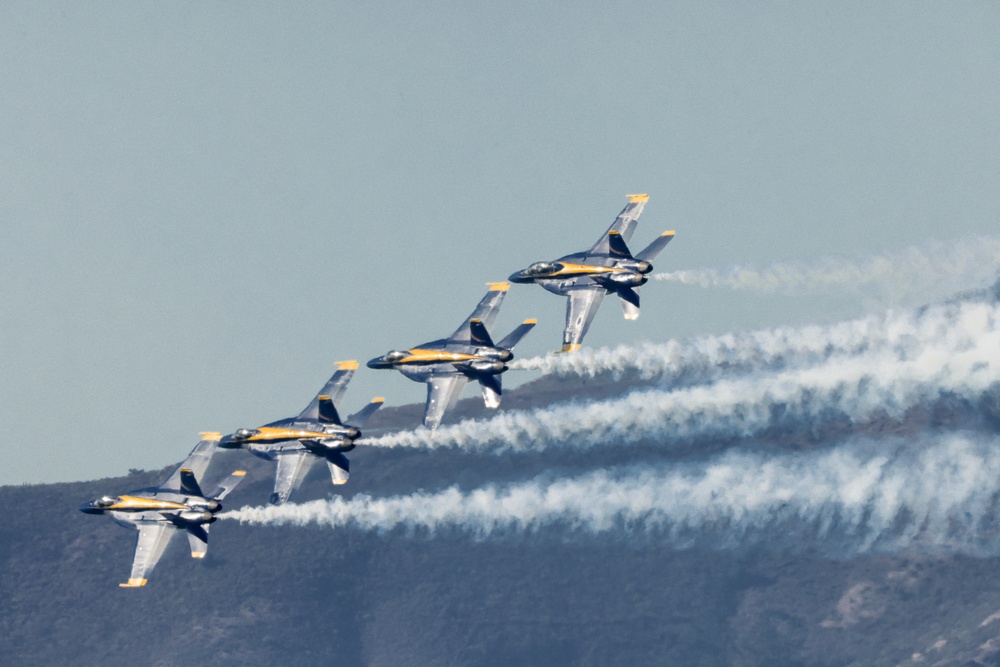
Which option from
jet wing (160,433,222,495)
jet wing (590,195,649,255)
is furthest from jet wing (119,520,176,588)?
jet wing (590,195,649,255)

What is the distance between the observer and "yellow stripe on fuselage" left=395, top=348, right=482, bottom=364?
131250 mm

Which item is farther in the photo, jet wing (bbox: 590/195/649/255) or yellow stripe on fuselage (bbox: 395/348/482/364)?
jet wing (bbox: 590/195/649/255)

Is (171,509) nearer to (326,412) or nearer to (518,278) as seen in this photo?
(326,412)

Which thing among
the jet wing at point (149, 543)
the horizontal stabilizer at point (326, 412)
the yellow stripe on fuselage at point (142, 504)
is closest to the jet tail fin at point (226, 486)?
the yellow stripe on fuselage at point (142, 504)

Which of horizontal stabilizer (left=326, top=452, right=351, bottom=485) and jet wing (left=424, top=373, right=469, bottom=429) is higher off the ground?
jet wing (left=424, top=373, right=469, bottom=429)

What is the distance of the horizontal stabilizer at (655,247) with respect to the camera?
134m

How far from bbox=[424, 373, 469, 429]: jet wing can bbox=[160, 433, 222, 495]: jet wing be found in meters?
18.3

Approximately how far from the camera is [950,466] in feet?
531

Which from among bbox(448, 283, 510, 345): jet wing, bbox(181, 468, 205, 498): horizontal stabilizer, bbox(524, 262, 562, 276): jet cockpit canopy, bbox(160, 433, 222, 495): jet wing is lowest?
bbox(181, 468, 205, 498): horizontal stabilizer

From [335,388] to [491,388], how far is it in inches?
561

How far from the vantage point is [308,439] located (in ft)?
429

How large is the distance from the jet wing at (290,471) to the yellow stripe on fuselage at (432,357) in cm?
1086

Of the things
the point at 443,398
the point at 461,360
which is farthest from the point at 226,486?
the point at 461,360

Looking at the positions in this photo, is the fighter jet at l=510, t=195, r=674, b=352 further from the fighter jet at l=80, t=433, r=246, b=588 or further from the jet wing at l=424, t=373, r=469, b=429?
the fighter jet at l=80, t=433, r=246, b=588
